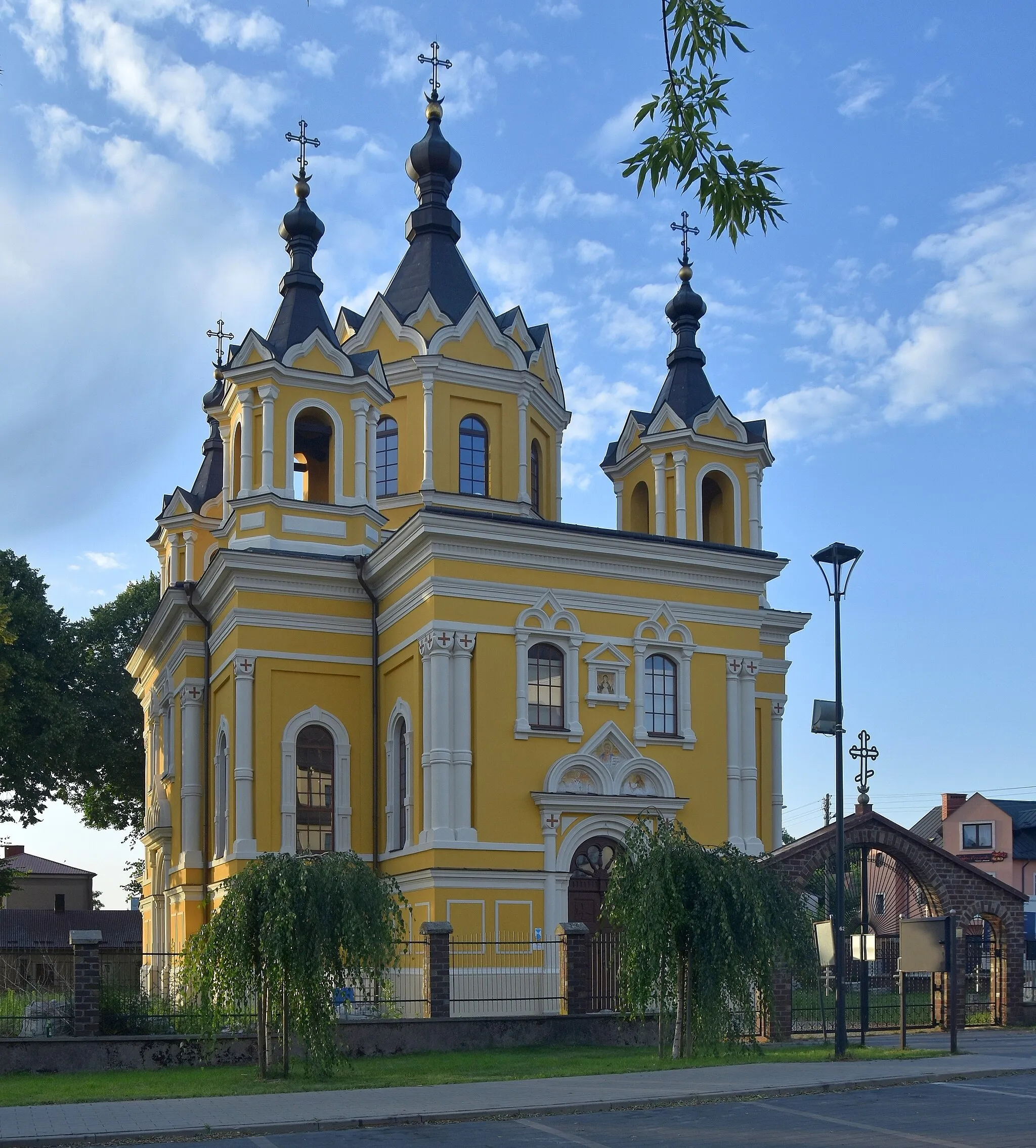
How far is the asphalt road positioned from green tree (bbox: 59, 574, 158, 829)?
31876mm

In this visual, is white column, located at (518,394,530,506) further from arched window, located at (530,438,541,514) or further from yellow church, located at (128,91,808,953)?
arched window, located at (530,438,541,514)

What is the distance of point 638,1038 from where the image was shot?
22203mm

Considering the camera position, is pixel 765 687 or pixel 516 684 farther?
pixel 765 687

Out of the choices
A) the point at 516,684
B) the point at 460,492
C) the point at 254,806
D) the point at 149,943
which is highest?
the point at 460,492

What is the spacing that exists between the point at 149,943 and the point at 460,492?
44.7ft

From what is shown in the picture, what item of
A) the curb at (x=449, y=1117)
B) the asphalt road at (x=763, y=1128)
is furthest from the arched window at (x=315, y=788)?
the asphalt road at (x=763, y=1128)

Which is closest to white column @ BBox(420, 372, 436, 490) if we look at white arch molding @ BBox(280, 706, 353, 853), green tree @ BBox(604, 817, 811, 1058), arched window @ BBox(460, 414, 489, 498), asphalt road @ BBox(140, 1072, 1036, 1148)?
arched window @ BBox(460, 414, 489, 498)

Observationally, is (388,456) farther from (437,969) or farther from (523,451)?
(437,969)

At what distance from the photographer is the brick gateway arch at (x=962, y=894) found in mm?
25078

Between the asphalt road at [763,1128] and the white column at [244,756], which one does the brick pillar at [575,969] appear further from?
the asphalt road at [763,1128]

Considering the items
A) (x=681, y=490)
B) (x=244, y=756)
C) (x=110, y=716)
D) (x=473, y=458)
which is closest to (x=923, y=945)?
(x=244, y=756)

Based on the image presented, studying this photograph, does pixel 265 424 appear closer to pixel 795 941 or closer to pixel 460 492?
pixel 460 492

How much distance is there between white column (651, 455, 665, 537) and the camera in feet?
110

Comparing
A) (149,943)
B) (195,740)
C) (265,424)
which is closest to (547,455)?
(265,424)
